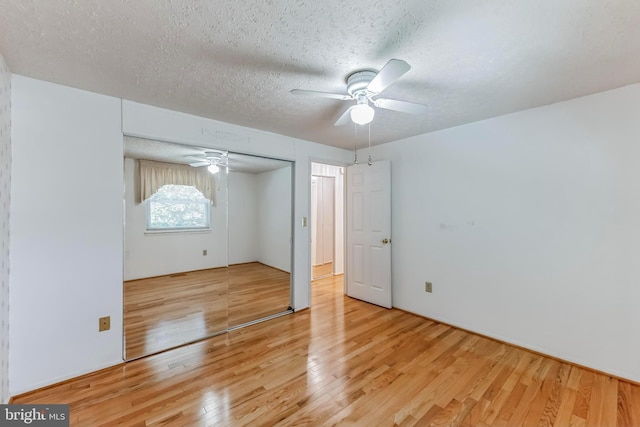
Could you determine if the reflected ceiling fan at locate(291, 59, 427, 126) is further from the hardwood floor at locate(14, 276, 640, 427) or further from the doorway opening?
the doorway opening

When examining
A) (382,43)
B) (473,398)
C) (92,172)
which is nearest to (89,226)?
(92,172)

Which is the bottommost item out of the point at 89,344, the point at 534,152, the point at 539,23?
the point at 89,344

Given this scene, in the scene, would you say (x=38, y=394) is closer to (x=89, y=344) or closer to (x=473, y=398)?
(x=89, y=344)

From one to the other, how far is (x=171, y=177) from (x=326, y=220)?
3.09 meters

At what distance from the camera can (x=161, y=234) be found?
2.75 m

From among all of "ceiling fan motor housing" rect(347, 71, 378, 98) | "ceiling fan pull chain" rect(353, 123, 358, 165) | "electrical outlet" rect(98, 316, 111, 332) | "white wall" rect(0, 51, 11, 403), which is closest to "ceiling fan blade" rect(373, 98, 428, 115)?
"ceiling fan motor housing" rect(347, 71, 378, 98)

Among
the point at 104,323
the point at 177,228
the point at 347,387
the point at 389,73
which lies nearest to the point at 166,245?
the point at 177,228

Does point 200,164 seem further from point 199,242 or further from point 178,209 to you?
point 199,242

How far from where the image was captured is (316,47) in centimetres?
155

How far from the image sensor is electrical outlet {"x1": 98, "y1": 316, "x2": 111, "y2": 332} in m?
2.19

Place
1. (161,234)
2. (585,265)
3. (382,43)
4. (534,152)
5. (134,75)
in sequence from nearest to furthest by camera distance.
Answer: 1. (382,43)
2. (134,75)
3. (585,265)
4. (534,152)
5. (161,234)

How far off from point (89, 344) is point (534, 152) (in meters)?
4.32

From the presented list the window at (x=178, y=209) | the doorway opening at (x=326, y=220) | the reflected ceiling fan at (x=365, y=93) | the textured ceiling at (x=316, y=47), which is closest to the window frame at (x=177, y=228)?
the window at (x=178, y=209)

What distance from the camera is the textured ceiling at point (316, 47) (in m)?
1.26
